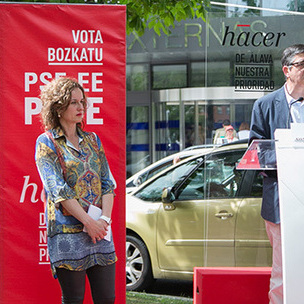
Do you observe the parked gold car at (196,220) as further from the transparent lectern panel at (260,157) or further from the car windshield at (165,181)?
the transparent lectern panel at (260,157)

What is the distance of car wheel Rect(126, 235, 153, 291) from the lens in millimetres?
7375

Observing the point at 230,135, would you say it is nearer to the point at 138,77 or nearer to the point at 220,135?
the point at 220,135

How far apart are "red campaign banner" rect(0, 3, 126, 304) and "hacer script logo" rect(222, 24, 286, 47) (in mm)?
1743

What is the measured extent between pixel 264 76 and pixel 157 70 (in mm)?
11856

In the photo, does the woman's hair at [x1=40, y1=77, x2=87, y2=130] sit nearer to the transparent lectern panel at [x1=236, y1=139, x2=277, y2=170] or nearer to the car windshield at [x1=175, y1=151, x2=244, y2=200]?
the transparent lectern panel at [x1=236, y1=139, x2=277, y2=170]

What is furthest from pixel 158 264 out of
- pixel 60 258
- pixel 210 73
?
pixel 60 258

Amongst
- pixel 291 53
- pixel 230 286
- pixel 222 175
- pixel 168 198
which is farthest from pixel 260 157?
pixel 168 198

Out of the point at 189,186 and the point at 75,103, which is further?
the point at 189,186

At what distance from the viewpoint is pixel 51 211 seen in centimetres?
401

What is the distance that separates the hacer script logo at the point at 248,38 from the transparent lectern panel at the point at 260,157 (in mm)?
2404

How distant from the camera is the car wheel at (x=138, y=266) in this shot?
7375mm

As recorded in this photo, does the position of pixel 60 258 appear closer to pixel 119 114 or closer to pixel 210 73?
pixel 119 114

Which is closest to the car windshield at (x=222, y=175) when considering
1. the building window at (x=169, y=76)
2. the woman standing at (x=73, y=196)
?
the woman standing at (x=73, y=196)

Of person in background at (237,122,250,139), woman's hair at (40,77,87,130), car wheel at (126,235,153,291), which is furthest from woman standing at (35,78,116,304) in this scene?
car wheel at (126,235,153,291)
